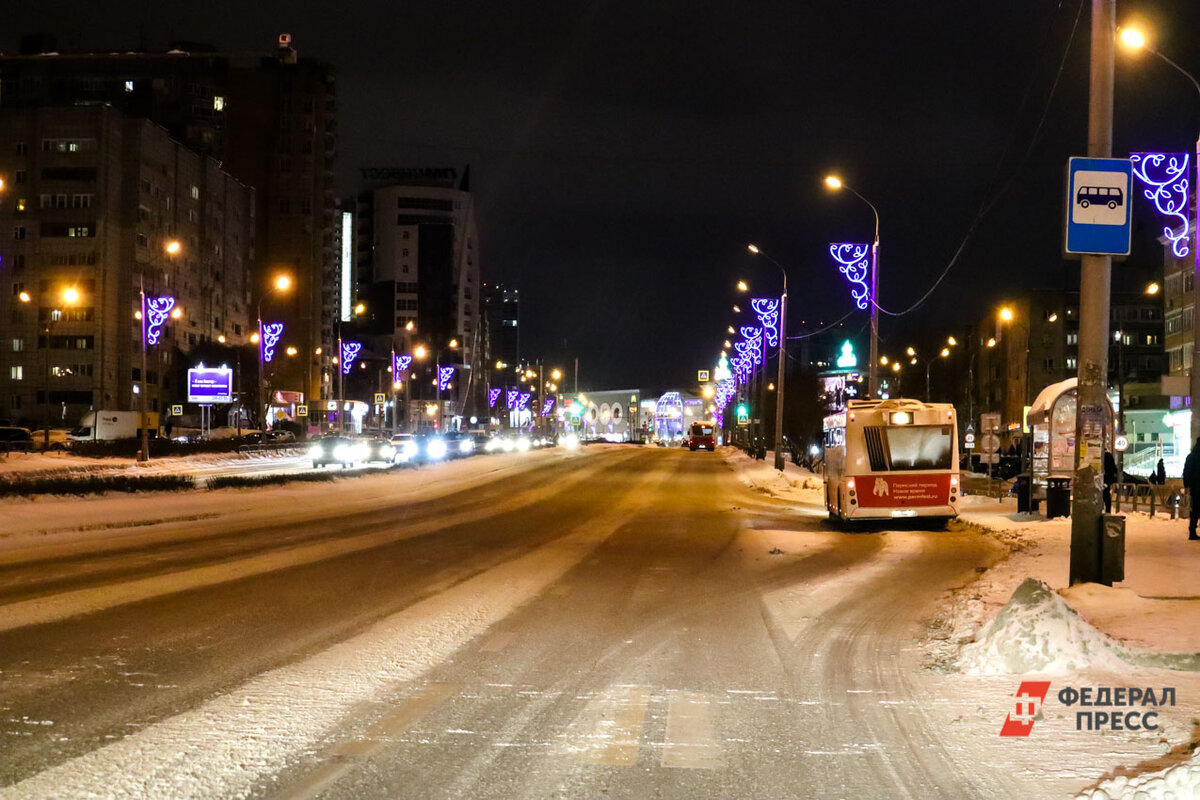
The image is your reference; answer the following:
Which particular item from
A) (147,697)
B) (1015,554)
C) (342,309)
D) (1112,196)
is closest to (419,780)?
(147,697)

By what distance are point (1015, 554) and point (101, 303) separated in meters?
90.1

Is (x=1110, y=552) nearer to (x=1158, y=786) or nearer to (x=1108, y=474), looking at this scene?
(x=1158, y=786)

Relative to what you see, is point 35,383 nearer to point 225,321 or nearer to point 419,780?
point 225,321

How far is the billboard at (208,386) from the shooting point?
2908 inches

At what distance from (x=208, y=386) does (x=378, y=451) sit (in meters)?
21.1

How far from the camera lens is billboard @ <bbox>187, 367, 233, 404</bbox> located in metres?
73.9

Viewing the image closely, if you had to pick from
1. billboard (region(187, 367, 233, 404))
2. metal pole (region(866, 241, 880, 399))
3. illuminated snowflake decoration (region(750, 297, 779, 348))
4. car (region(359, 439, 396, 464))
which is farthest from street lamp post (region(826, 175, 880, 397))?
billboard (region(187, 367, 233, 404))

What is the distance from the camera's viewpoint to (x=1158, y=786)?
5195 millimetres

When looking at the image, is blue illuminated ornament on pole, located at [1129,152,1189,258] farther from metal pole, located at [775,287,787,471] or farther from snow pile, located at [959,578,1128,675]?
metal pole, located at [775,287,787,471]

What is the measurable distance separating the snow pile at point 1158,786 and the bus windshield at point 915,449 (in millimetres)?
17814

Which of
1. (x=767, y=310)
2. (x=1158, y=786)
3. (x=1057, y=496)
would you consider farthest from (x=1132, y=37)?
(x=767, y=310)

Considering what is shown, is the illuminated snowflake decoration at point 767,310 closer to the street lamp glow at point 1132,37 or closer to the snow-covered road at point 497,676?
the street lamp glow at point 1132,37

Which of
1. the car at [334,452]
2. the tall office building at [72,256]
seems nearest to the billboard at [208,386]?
the tall office building at [72,256]

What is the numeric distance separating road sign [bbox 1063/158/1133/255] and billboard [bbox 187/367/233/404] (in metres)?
70.2
